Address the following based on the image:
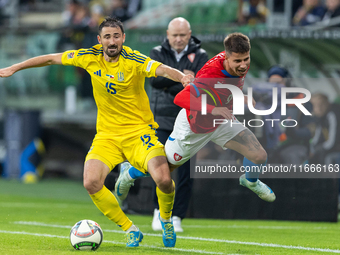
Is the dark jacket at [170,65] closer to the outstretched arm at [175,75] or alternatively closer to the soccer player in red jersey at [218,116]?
the soccer player in red jersey at [218,116]

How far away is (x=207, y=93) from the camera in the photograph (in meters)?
5.65

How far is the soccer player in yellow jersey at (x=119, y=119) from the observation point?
554 cm

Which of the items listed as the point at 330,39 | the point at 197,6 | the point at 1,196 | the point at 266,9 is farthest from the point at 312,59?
the point at 1,196

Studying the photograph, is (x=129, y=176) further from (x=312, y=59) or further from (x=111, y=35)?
(x=312, y=59)

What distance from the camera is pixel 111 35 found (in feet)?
18.5

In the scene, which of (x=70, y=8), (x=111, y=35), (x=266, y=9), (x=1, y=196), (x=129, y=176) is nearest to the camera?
(x=111, y=35)

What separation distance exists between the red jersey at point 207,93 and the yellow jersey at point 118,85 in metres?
0.46

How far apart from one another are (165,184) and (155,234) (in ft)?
4.28

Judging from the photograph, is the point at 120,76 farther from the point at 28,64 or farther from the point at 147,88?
the point at 147,88

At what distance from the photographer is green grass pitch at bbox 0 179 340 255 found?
17.9 feet

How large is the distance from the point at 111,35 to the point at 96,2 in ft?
40.0

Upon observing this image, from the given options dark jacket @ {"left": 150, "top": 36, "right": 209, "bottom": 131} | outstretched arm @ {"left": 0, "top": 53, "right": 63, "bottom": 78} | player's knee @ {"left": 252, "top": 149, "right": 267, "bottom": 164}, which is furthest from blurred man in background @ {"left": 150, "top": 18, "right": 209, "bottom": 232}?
outstretched arm @ {"left": 0, "top": 53, "right": 63, "bottom": 78}

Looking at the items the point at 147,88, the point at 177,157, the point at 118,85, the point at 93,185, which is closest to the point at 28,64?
the point at 118,85

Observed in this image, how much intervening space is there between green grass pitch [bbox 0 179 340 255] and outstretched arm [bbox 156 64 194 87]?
1.55 meters
